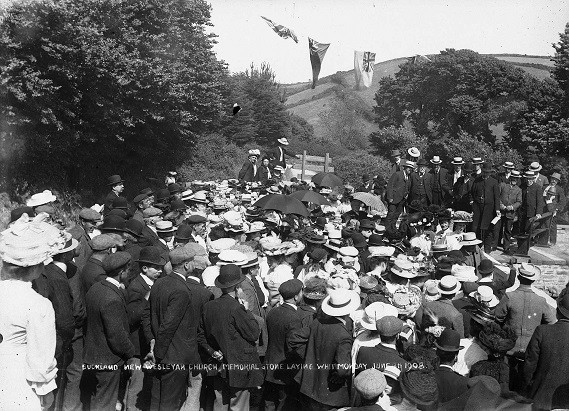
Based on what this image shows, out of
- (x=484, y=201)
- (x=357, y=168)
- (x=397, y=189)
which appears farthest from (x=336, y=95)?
(x=484, y=201)

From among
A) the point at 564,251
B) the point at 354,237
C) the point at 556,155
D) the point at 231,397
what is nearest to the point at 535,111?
the point at 556,155

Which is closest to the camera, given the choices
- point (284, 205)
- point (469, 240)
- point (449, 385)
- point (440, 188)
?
point (449, 385)

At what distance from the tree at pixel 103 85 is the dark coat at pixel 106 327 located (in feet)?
32.3

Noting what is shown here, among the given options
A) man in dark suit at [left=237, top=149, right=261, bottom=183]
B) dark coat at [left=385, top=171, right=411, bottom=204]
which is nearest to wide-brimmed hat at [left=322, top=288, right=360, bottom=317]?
dark coat at [left=385, top=171, right=411, bottom=204]

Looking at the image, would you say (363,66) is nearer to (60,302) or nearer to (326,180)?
(326,180)

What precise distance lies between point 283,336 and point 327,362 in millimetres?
590

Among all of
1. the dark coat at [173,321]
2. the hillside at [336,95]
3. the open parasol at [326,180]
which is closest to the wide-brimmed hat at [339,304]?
the dark coat at [173,321]

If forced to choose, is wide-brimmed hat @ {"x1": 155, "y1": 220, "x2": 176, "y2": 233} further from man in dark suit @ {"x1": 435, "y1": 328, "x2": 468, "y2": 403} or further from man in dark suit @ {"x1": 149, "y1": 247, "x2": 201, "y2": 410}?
man in dark suit @ {"x1": 435, "y1": 328, "x2": 468, "y2": 403}

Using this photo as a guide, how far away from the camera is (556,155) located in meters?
20.0

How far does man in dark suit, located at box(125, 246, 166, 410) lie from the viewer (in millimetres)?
5309

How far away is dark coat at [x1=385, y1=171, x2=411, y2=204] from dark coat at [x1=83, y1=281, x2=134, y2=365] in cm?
774

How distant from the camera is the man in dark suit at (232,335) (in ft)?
16.1

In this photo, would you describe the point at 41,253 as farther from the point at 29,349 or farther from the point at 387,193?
the point at 387,193

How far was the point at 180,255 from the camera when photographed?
527cm
